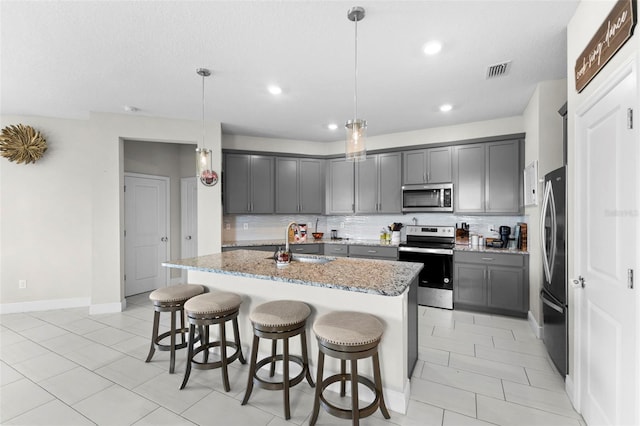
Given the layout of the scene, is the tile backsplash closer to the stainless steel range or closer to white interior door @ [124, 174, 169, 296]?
the stainless steel range

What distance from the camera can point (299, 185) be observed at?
5.26m

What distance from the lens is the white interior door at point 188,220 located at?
17.6 feet

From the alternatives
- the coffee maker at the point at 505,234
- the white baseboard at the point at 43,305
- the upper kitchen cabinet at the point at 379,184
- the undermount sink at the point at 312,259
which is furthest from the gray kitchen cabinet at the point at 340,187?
the white baseboard at the point at 43,305

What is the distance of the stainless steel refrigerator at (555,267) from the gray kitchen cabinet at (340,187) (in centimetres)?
297

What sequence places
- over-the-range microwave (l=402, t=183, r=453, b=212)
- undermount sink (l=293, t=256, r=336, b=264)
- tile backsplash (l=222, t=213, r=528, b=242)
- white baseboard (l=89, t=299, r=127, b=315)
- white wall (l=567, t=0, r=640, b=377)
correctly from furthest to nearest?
tile backsplash (l=222, t=213, r=528, b=242), over-the-range microwave (l=402, t=183, r=453, b=212), white baseboard (l=89, t=299, r=127, b=315), undermount sink (l=293, t=256, r=336, b=264), white wall (l=567, t=0, r=640, b=377)

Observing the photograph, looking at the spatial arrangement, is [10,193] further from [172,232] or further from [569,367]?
[569,367]

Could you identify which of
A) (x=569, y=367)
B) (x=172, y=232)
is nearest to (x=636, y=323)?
(x=569, y=367)

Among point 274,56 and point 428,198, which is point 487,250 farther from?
point 274,56

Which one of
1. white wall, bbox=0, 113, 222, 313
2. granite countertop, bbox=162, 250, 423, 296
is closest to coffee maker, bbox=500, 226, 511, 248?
granite countertop, bbox=162, 250, 423, 296

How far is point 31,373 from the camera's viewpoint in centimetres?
249

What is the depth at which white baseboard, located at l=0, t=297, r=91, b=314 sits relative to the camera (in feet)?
13.2

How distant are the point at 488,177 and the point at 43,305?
260 inches

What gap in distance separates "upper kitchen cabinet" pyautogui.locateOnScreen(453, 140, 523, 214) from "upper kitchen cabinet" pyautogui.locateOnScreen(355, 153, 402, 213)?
34.8 inches

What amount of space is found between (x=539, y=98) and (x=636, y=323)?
259 centimetres
